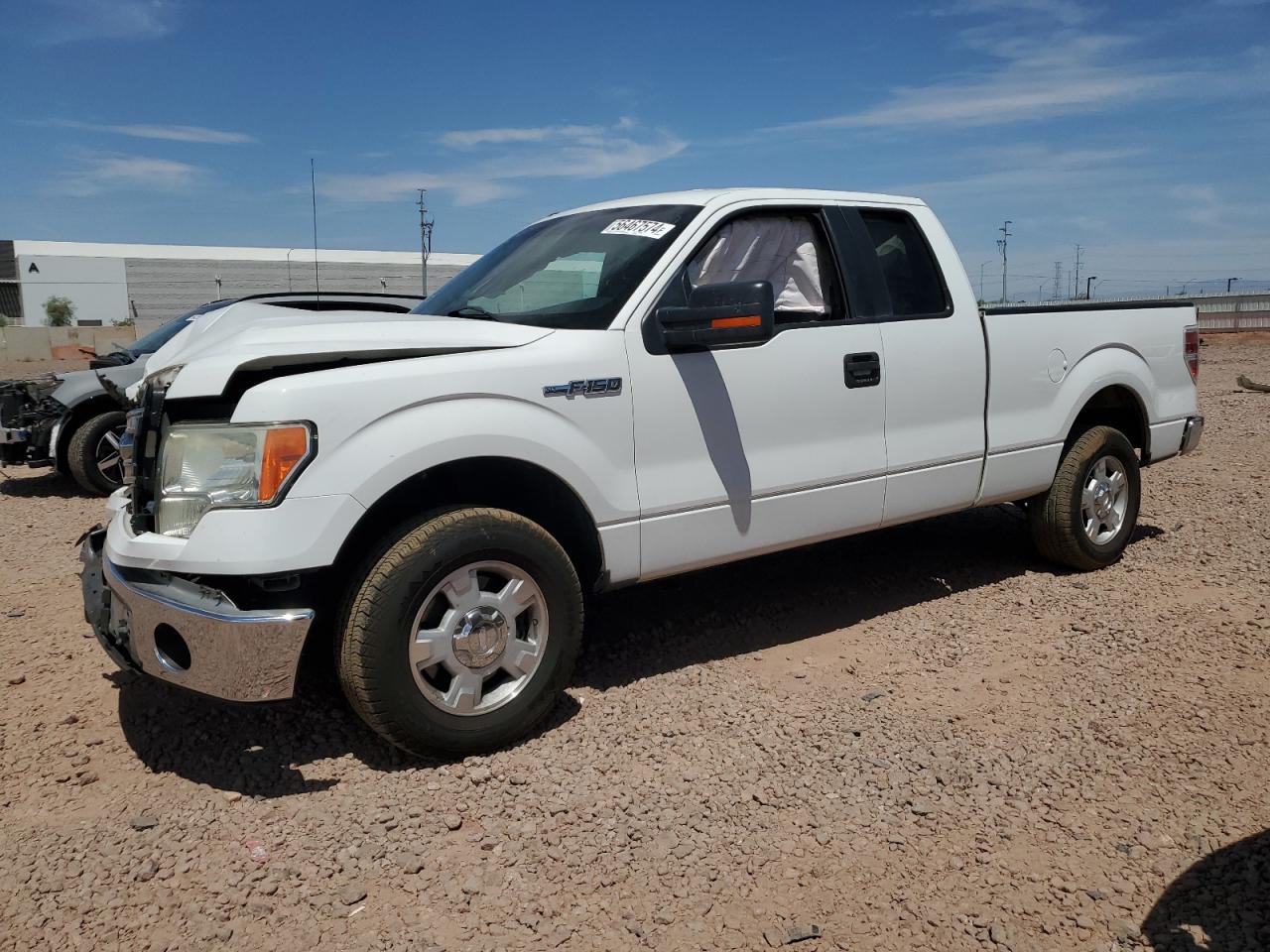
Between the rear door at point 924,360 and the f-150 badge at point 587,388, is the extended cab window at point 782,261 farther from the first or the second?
the f-150 badge at point 587,388

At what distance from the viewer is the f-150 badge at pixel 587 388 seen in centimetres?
365

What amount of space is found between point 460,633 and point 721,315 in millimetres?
1460

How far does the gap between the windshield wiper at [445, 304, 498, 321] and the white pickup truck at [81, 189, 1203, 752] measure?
0.08 feet

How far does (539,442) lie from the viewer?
3.60 m

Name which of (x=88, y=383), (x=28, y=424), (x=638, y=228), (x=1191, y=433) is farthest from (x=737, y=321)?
(x=28, y=424)

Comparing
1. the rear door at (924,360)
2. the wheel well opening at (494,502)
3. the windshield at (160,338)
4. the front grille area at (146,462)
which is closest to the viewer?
the front grille area at (146,462)

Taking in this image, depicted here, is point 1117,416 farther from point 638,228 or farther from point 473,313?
point 473,313

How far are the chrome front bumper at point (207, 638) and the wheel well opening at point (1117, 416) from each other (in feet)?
14.1

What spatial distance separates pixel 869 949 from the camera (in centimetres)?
259

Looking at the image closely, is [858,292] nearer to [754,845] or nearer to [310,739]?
[754,845]

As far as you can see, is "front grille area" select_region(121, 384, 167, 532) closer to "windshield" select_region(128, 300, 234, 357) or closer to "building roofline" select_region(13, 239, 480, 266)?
"windshield" select_region(128, 300, 234, 357)

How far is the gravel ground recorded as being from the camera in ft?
8.97

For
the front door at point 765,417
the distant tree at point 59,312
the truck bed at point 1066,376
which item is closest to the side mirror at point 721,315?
the front door at point 765,417

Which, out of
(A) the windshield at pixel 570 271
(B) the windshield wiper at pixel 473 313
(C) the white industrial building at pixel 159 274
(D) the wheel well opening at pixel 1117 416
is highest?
(C) the white industrial building at pixel 159 274
